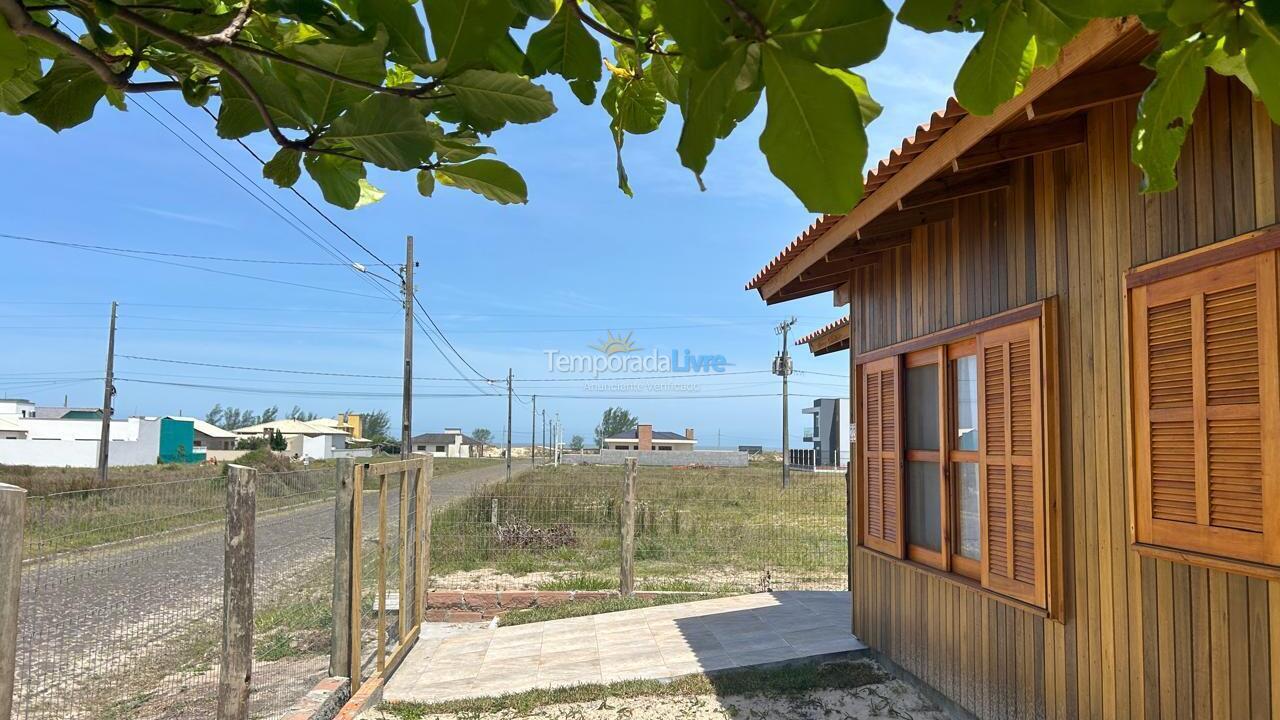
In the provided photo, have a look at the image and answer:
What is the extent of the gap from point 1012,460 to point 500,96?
3570mm

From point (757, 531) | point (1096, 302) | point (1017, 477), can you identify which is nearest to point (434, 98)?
point (1096, 302)

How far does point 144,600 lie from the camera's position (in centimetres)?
295

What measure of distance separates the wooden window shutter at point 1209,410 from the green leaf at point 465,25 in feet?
8.42

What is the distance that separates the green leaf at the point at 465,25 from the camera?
631 millimetres

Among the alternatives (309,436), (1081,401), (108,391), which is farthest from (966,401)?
(309,436)

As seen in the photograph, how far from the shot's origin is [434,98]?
76cm

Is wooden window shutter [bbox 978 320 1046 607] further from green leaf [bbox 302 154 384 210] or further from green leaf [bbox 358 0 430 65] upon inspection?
green leaf [bbox 358 0 430 65]

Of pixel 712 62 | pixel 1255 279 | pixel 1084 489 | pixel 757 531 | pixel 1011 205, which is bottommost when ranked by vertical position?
pixel 757 531

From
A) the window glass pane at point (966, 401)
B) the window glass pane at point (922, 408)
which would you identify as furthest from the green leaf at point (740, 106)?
the window glass pane at point (922, 408)

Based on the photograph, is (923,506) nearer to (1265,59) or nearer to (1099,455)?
(1099,455)

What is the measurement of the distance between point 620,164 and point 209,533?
317cm

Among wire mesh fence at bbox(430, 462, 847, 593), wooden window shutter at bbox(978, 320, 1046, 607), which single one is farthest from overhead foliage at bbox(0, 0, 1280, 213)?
wire mesh fence at bbox(430, 462, 847, 593)

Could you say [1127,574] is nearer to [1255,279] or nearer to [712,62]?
[1255,279]

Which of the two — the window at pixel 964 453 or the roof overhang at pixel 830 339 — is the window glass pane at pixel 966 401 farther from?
the roof overhang at pixel 830 339
